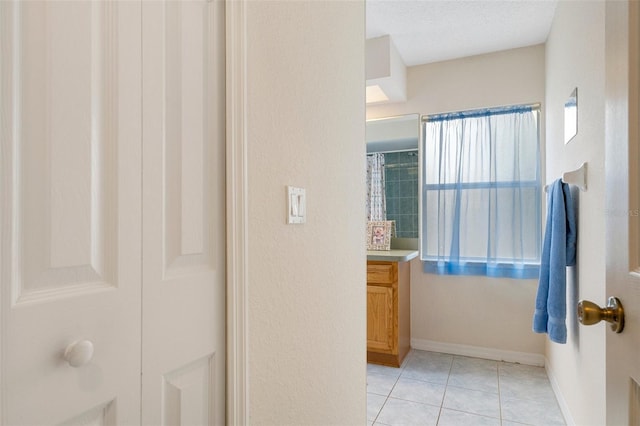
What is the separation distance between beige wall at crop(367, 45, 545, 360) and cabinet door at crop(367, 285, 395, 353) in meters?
0.54

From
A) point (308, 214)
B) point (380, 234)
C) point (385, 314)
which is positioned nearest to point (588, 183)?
point (308, 214)

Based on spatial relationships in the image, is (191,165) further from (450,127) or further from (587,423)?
(450,127)

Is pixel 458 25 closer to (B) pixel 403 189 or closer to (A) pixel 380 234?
(B) pixel 403 189

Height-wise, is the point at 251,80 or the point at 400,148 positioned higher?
the point at 400,148

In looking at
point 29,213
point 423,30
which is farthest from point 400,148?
point 29,213

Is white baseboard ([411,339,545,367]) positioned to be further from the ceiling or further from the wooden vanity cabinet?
the ceiling

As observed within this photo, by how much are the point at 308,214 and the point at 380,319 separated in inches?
78.3

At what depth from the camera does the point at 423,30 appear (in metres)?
2.61

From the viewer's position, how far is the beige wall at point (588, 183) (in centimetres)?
145

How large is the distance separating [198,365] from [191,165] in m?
0.43

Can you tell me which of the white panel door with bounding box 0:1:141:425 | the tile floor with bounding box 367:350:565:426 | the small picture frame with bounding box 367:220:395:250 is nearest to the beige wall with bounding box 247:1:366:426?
the white panel door with bounding box 0:1:141:425

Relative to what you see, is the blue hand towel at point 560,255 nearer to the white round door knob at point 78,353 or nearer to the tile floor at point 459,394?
the tile floor at point 459,394

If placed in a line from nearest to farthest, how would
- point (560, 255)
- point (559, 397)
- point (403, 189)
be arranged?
point (560, 255)
point (559, 397)
point (403, 189)

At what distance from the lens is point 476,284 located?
3.07 metres
